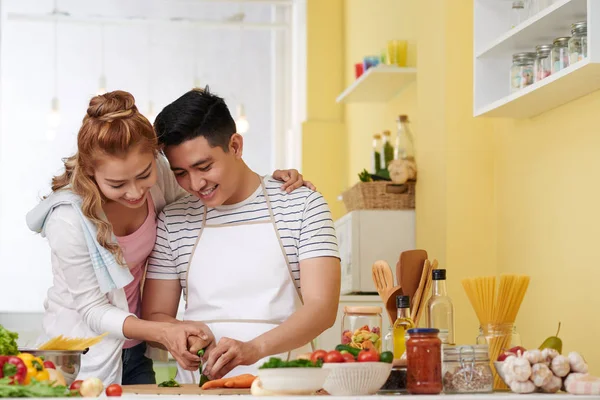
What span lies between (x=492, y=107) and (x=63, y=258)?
1.46 m

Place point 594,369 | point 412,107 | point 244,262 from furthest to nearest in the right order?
point 412,107 < point 594,369 < point 244,262

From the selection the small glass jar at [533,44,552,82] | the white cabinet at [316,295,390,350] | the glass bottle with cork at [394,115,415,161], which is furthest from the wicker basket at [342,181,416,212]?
the small glass jar at [533,44,552,82]

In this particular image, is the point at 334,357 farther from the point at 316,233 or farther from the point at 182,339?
the point at 316,233

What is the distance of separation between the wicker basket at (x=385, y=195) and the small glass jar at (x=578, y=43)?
1497 millimetres

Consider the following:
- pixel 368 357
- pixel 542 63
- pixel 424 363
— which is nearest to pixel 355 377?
pixel 368 357

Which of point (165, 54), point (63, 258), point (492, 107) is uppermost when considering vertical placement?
point (165, 54)

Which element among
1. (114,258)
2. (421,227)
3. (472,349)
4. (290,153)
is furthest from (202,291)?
(290,153)

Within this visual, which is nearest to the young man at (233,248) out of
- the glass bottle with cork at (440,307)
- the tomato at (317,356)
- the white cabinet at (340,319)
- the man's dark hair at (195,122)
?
the man's dark hair at (195,122)

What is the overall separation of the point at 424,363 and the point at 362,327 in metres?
0.63

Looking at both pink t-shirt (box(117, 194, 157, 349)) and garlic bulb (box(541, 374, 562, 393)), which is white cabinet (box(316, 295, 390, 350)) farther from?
garlic bulb (box(541, 374, 562, 393))

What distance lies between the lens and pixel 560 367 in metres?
1.66

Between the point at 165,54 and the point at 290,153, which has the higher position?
the point at 165,54

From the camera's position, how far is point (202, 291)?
7.78 ft

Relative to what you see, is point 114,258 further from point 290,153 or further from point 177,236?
point 290,153
